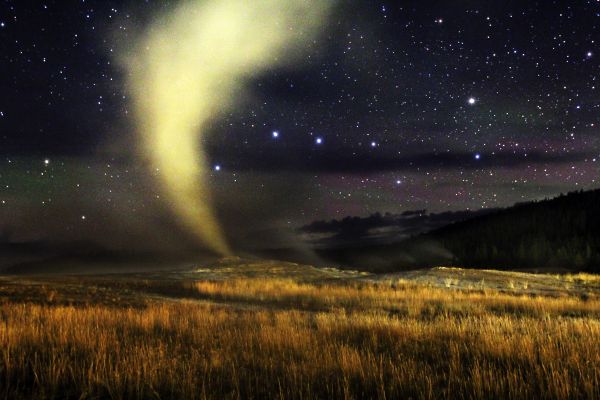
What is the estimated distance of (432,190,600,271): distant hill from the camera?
113812 millimetres

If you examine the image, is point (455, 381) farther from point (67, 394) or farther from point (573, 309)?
point (573, 309)

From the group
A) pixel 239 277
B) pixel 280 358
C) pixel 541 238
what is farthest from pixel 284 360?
pixel 541 238

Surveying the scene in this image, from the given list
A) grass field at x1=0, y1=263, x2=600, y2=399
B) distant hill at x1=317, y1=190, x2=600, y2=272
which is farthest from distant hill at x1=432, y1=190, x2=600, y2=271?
grass field at x1=0, y1=263, x2=600, y2=399

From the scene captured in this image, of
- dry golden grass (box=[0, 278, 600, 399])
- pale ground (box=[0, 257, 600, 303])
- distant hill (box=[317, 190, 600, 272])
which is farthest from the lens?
distant hill (box=[317, 190, 600, 272])

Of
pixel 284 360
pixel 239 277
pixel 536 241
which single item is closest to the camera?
pixel 284 360

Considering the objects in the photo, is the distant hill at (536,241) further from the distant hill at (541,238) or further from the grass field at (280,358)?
the grass field at (280,358)

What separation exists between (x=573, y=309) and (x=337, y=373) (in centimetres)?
1537

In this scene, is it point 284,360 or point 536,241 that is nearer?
point 284,360

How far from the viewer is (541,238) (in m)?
130

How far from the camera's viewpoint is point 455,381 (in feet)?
20.3

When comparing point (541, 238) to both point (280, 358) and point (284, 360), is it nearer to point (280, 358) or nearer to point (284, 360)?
point (280, 358)

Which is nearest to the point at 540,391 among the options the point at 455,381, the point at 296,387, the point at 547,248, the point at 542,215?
the point at 455,381

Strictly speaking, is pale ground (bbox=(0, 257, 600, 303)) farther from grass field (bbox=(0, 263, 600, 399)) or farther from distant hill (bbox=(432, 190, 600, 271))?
distant hill (bbox=(432, 190, 600, 271))

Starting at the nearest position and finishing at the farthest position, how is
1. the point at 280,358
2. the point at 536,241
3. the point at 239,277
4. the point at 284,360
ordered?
the point at 284,360 → the point at 280,358 → the point at 239,277 → the point at 536,241
